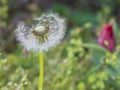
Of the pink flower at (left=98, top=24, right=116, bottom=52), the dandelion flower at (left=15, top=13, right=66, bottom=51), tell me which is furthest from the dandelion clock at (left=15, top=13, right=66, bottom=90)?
the pink flower at (left=98, top=24, right=116, bottom=52)

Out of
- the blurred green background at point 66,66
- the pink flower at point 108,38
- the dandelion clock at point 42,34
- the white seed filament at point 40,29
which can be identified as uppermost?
the white seed filament at point 40,29

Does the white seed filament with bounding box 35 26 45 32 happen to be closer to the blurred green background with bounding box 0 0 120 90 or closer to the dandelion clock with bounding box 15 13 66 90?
the dandelion clock with bounding box 15 13 66 90

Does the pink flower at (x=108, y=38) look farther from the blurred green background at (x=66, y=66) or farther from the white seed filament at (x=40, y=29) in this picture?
the white seed filament at (x=40, y=29)

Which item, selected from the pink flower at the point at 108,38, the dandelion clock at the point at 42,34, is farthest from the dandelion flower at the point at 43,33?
the pink flower at the point at 108,38

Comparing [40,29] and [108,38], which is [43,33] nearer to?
[40,29]

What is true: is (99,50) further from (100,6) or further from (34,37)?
(100,6)

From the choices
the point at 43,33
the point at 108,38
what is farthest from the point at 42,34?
the point at 108,38

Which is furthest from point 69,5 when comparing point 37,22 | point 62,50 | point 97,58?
point 37,22
